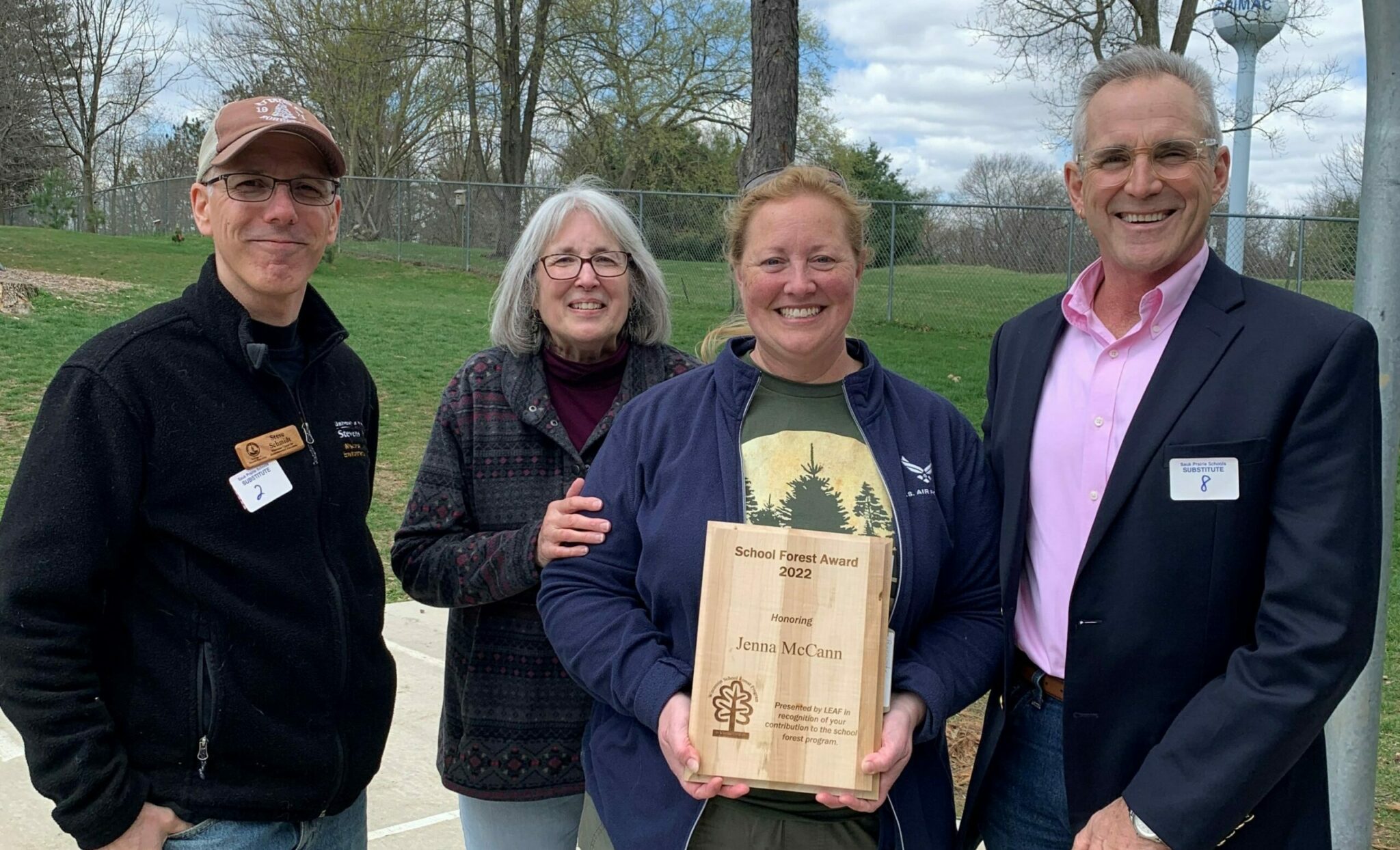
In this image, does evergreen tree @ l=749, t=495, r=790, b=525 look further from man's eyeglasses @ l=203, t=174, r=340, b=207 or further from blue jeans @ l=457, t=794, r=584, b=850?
man's eyeglasses @ l=203, t=174, r=340, b=207

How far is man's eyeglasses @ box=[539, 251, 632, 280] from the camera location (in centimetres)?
274

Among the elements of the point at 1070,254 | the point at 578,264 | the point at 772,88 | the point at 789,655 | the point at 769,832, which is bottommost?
the point at 769,832

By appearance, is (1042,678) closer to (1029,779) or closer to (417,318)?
(1029,779)

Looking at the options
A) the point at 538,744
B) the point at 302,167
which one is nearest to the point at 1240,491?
the point at 538,744

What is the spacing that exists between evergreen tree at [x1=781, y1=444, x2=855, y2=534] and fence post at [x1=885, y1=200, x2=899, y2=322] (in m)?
14.6

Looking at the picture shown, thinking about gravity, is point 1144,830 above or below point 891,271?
below

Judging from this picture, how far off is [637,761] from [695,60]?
99.0 feet

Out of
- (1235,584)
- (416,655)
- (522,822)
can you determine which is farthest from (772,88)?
(1235,584)

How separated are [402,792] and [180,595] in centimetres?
228

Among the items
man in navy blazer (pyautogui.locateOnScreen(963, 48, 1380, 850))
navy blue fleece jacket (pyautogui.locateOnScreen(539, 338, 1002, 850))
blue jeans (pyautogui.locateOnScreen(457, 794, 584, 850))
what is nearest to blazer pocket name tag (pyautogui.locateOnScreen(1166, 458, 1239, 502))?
man in navy blazer (pyautogui.locateOnScreen(963, 48, 1380, 850))

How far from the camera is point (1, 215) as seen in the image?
133ft

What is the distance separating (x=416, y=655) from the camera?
521 centimetres

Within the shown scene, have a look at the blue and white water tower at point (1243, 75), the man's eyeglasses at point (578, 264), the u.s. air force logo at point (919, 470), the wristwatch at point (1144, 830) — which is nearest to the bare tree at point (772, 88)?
the man's eyeglasses at point (578, 264)

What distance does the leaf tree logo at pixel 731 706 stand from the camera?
1961 millimetres
